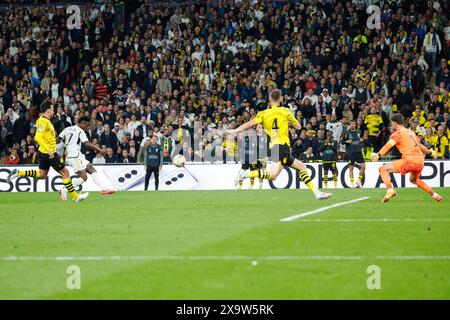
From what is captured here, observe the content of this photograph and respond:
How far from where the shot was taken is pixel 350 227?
1330cm

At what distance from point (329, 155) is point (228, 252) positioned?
18.8 metres

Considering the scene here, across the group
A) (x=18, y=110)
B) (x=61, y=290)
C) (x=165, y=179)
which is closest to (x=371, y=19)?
(x=165, y=179)

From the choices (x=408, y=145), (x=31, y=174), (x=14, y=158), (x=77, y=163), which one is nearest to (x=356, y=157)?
(x=408, y=145)

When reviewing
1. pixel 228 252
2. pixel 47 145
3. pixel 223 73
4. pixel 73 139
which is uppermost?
pixel 223 73

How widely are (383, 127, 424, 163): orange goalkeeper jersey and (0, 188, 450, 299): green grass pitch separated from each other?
1.21 m

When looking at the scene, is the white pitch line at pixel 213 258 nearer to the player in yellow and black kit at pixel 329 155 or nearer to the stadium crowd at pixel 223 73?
the player in yellow and black kit at pixel 329 155

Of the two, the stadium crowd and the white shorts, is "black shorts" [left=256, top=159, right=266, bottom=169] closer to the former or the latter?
the stadium crowd

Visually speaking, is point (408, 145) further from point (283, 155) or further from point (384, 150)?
point (283, 155)

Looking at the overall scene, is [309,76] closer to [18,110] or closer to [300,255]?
[18,110]

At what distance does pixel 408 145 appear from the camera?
18.4 m

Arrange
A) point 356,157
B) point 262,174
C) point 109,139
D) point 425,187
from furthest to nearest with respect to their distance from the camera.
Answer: point 109,139
point 356,157
point 262,174
point 425,187

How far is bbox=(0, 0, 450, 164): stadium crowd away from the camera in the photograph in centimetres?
3036

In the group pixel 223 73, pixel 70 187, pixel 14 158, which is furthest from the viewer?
pixel 223 73

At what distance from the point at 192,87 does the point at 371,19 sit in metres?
7.44
